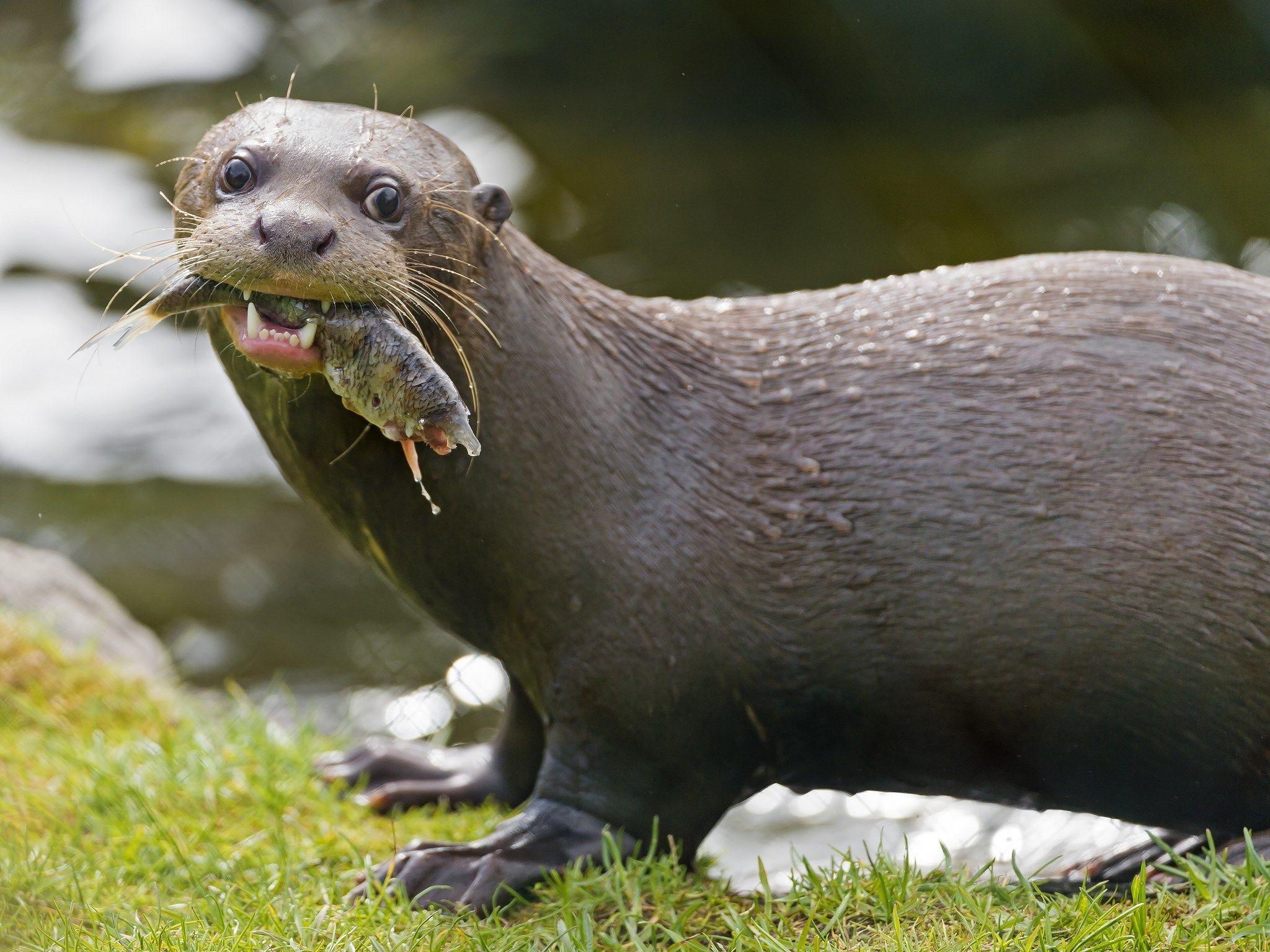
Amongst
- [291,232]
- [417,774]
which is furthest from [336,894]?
[291,232]

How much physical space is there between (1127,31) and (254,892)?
180 inches

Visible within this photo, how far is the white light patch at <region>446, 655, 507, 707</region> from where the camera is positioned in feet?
17.2

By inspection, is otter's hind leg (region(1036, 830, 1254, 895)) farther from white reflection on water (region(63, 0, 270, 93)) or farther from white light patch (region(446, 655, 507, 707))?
white reflection on water (region(63, 0, 270, 93))

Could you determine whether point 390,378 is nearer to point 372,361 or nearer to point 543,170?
point 372,361

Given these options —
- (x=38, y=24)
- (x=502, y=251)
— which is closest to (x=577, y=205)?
(x=38, y=24)

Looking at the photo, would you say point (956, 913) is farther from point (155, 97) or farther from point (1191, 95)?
point (155, 97)

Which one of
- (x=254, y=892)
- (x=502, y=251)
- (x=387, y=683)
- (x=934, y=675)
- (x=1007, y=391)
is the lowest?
(x=387, y=683)

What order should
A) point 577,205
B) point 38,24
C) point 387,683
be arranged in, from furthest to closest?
point 38,24 < point 577,205 < point 387,683

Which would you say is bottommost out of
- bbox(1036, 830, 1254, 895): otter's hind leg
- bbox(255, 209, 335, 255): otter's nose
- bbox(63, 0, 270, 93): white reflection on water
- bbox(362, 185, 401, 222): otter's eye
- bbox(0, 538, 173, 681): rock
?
bbox(0, 538, 173, 681): rock

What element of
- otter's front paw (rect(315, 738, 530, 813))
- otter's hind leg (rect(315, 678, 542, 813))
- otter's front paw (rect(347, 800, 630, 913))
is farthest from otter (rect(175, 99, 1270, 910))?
otter's front paw (rect(315, 738, 530, 813))

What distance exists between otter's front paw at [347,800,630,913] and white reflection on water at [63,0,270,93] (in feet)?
16.1

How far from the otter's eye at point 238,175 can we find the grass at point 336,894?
45.1 inches

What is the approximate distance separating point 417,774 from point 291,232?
170 centimetres

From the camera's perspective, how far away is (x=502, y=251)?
8.84ft
